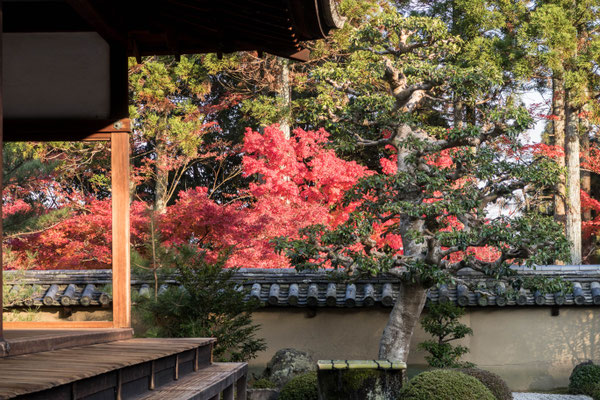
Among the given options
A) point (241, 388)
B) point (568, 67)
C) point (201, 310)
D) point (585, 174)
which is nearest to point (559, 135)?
point (568, 67)

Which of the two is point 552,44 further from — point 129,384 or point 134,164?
point 129,384

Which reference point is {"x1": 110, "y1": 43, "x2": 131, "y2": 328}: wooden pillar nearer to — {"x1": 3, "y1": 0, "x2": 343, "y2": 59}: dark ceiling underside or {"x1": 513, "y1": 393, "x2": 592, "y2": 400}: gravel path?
{"x1": 3, "y1": 0, "x2": 343, "y2": 59}: dark ceiling underside

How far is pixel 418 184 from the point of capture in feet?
35.0

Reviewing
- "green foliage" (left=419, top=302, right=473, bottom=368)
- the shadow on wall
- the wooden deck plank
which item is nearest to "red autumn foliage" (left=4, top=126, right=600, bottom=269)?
the shadow on wall

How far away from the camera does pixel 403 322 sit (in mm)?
10664

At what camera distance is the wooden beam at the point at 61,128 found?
18.9ft

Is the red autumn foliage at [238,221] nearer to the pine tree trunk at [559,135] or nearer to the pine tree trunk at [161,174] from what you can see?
the pine tree trunk at [161,174]

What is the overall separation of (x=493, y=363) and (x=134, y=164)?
487 inches

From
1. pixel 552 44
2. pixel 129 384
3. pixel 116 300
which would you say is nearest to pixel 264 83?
pixel 552 44

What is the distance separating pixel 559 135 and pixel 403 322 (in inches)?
418

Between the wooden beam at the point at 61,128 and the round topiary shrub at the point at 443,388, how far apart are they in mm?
4106

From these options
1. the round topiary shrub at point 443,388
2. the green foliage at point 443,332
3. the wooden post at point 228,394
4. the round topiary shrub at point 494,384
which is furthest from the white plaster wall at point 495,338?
the wooden post at point 228,394

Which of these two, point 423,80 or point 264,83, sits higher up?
point 264,83

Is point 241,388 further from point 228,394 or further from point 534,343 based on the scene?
point 534,343
